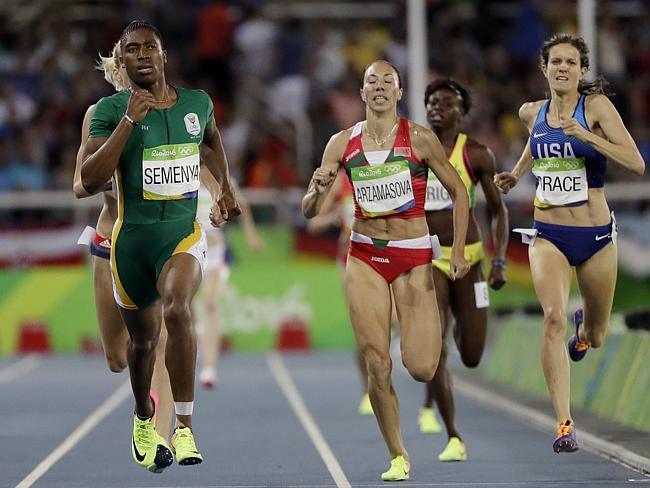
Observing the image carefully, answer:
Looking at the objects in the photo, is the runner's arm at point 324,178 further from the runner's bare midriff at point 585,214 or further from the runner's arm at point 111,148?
the runner's bare midriff at point 585,214

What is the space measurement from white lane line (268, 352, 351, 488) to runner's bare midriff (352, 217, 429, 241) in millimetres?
1564

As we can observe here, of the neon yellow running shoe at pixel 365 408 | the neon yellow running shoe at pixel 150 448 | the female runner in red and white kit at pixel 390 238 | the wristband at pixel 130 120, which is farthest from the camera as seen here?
the neon yellow running shoe at pixel 365 408

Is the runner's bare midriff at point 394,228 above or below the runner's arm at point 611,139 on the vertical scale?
below

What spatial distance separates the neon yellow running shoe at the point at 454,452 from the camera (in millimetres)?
11188

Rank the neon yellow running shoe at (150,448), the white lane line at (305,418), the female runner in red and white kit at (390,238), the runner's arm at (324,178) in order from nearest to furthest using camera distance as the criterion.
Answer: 1. the neon yellow running shoe at (150,448)
2. the runner's arm at (324,178)
3. the female runner in red and white kit at (390,238)
4. the white lane line at (305,418)

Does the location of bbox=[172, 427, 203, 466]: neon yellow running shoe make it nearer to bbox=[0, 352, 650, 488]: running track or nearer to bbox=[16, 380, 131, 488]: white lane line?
bbox=[0, 352, 650, 488]: running track

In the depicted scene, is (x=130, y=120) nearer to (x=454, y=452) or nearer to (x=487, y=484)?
(x=487, y=484)

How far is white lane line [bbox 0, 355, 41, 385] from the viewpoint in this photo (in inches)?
786

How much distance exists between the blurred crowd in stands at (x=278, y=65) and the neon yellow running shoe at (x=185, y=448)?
15396 mm

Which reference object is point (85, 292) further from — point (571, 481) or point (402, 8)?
point (571, 481)

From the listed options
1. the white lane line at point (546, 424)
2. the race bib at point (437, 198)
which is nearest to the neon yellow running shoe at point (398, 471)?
the white lane line at point (546, 424)

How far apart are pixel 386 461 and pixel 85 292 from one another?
13723 millimetres

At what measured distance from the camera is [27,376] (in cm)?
2009

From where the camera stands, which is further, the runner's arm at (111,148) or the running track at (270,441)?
the running track at (270,441)
